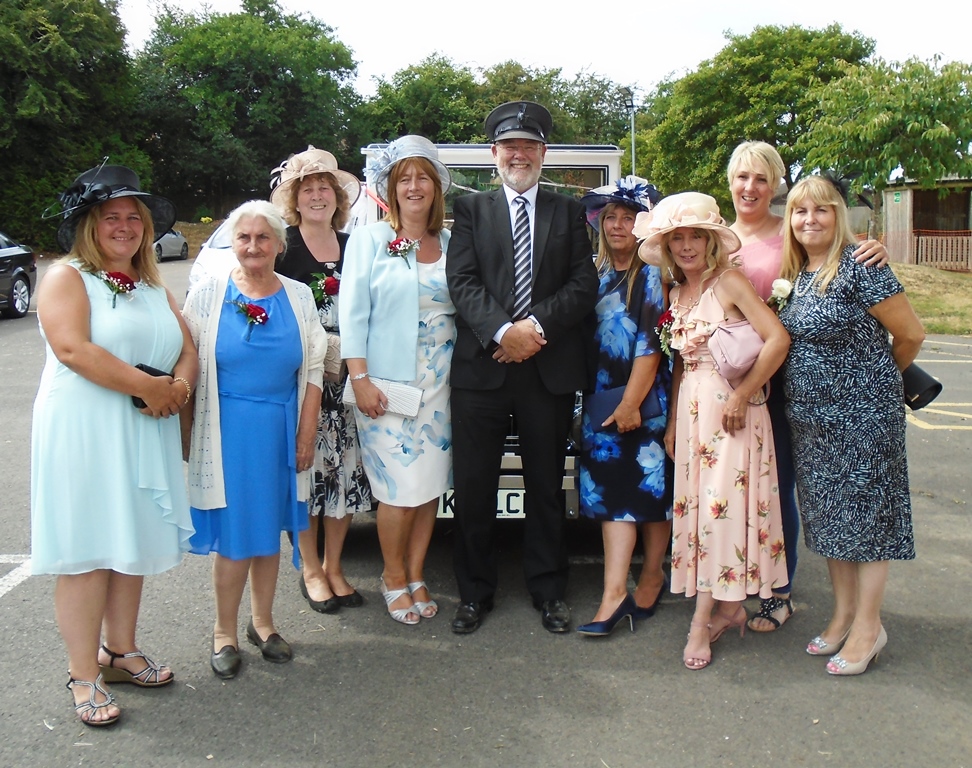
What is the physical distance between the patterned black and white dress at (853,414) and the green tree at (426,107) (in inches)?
1708

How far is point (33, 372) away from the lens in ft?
33.4

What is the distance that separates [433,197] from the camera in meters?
3.84

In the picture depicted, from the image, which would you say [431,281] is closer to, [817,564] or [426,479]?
[426,479]

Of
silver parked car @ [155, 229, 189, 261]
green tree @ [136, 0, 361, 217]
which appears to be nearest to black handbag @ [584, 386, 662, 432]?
silver parked car @ [155, 229, 189, 261]

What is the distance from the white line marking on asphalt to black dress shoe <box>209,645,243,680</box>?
1415 mm

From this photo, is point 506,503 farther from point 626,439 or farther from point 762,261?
point 762,261

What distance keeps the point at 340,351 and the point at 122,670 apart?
151 cm

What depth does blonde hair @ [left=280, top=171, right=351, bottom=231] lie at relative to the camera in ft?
13.3

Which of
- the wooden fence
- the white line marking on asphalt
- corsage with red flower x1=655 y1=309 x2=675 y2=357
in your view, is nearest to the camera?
corsage with red flower x1=655 y1=309 x2=675 y2=357

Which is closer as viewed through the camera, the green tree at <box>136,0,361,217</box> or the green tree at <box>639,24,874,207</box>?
the green tree at <box>639,24,874,207</box>

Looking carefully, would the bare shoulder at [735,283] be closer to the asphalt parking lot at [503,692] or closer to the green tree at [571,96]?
the asphalt parking lot at [503,692]

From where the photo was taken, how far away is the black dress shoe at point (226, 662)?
337cm

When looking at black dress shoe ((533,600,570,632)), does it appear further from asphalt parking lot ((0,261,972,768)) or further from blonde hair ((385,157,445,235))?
blonde hair ((385,157,445,235))

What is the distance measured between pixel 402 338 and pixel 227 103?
39.1 metres
